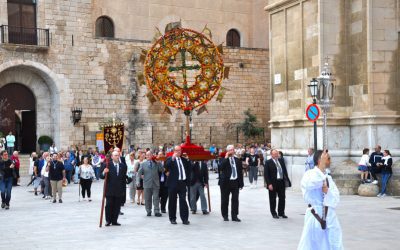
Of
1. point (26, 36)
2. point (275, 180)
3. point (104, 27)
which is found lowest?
point (275, 180)

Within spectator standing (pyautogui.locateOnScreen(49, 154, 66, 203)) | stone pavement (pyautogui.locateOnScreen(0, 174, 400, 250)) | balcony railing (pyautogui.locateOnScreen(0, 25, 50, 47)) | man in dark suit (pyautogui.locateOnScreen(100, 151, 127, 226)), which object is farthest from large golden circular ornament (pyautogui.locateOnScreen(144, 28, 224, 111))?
balcony railing (pyautogui.locateOnScreen(0, 25, 50, 47))

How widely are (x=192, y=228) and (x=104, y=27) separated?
25262 mm

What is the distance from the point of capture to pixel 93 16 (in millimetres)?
36344

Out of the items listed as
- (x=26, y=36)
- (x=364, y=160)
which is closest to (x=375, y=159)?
(x=364, y=160)

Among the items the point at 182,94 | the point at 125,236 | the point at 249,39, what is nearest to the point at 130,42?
the point at 249,39

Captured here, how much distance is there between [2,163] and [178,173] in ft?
19.8

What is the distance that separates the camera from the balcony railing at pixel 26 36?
32.5 metres

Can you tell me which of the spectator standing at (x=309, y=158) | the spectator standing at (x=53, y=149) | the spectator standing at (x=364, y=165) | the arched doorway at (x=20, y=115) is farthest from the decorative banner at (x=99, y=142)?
the spectator standing at (x=364, y=165)

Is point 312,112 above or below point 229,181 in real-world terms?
above

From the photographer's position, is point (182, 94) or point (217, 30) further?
point (217, 30)

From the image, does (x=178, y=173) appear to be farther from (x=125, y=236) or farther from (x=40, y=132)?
(x=40, y=132)

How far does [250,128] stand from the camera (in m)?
38.7

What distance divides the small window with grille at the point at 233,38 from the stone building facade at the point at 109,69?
616 mm

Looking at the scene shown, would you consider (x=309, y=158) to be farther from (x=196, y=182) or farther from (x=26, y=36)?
(x=26, y=36)
